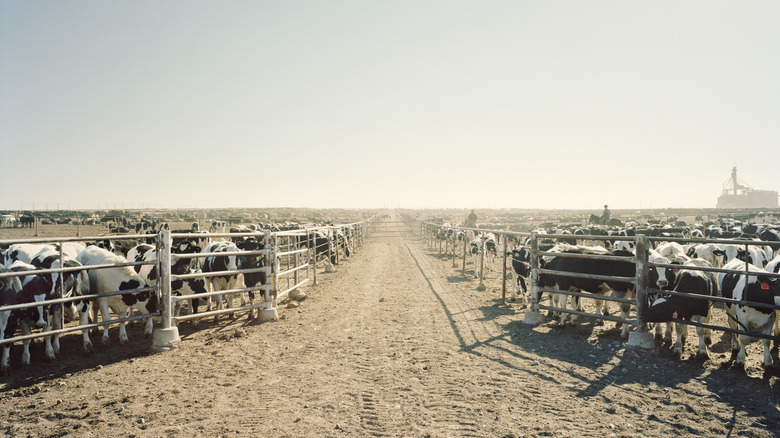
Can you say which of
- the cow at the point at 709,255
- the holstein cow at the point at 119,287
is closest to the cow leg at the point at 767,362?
the cow at the point at 709,255

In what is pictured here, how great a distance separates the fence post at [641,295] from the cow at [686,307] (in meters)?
0.15

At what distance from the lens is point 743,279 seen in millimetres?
6117

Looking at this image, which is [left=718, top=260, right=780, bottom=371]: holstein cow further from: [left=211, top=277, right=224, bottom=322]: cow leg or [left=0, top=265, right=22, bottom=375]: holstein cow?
[left=0, top=265, right=22, bottom=375]: holstein cow

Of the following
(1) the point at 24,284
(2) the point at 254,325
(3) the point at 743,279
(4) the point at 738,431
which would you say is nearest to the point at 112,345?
(1) the point at 24,284

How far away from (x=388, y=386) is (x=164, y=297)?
4193 millimetres

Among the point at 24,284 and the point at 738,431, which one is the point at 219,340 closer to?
the point at 24,284

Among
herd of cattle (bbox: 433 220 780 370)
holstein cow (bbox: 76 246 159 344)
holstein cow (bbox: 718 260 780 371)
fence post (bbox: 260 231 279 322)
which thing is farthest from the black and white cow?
holstein cow (bbox: 76 246 159 344)

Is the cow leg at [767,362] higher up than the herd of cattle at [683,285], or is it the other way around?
the herd of cattle at [683,285]

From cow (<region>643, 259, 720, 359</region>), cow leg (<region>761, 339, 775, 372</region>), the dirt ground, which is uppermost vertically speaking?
cow (<region>643, 259, 720, 359</region>)

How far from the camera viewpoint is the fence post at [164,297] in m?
6.77

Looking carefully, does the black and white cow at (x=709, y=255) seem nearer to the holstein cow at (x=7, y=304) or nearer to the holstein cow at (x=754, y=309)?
the holstein cow at (x=754, y=309)

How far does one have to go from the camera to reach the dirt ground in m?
4.27

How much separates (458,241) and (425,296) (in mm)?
12617

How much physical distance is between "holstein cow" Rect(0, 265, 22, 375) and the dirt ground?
24cm
